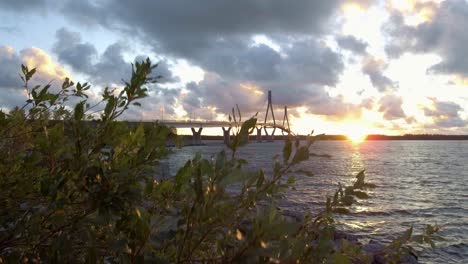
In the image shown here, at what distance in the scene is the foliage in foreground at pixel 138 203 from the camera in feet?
4.38

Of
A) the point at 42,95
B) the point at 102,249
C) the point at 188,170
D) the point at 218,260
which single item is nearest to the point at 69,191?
the point at 102,249

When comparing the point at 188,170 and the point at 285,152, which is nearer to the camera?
the point at 285,152

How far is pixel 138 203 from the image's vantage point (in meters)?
1.61

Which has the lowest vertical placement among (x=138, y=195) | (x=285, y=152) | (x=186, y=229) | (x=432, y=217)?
(x=432, y=217)

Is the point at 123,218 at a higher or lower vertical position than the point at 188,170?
lower

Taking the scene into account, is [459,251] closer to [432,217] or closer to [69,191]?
[432,217]

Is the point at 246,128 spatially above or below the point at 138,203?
above

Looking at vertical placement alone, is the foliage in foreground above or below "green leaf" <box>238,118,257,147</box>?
below

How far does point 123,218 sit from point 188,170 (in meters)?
0.35

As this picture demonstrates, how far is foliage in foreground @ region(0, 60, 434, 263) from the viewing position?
1336mm

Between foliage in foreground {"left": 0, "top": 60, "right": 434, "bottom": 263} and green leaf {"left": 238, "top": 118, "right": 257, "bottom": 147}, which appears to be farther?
green leaf {"left": 238, "top": 118, "right": 257, "bottom": 147}

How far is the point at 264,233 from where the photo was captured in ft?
3.61

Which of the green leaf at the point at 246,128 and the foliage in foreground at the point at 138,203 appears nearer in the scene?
the foliage in foreground at the point at 138,203

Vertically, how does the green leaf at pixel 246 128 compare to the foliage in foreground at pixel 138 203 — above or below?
above
